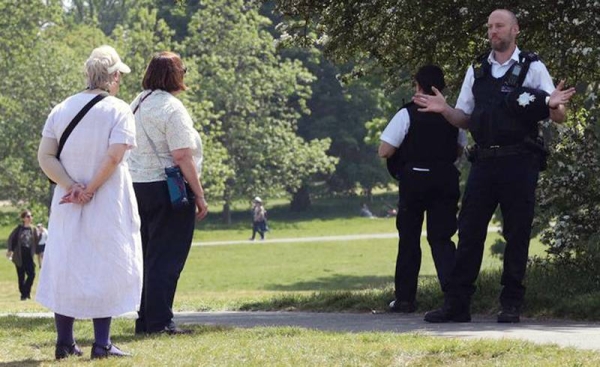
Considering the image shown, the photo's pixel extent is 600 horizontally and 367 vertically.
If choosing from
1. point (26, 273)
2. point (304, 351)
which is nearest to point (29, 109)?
point (26, 273)

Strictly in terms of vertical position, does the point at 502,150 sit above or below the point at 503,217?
above

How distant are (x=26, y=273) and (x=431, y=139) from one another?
20639 millimetres

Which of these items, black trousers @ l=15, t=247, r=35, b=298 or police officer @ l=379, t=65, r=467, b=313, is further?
black trousers @ l=15, t=247, r=35, b=298

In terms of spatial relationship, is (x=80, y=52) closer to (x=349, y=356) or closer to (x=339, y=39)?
(x=339, y=39)

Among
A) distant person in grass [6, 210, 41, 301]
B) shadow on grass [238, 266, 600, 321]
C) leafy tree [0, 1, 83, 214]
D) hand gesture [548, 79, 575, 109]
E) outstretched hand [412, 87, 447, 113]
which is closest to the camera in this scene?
hand gesture [548, 79, 575, 109]

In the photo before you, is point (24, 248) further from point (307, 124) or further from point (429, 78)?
point (307, 124)

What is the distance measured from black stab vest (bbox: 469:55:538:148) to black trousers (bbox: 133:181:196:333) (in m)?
2.09

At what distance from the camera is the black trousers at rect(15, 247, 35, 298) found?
28.5m

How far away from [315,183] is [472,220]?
70228 millimetres

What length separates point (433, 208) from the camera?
1011 centimetres

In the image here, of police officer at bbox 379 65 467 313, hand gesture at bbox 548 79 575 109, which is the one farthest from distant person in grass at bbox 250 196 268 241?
hand gesture at bbox 548 79 575 109

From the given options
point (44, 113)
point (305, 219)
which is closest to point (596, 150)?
point (44, 113)

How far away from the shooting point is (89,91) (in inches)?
300

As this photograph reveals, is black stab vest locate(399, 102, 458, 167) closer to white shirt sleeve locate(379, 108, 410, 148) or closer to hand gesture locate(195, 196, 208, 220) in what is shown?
white shirt sleeve locate(379, 108, 410, 148)
